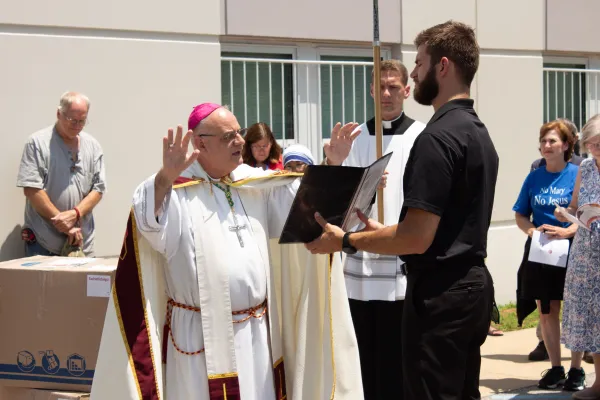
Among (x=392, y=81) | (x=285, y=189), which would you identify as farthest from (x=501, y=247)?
(x=285, y=189)

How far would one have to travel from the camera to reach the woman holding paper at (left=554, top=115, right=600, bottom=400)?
6.50 metres

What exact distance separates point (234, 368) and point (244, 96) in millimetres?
4585

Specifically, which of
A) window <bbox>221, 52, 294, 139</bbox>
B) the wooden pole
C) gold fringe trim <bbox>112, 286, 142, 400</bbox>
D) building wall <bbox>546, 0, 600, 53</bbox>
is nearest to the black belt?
the wooden pole

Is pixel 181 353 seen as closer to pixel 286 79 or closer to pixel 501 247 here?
pixel 286 79

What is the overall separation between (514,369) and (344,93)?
10.2 feet

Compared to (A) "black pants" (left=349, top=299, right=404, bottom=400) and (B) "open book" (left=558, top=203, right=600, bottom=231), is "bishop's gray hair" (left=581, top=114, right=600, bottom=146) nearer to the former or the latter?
(B) "open book" (left=558, top=203, right=600, bottom=231)

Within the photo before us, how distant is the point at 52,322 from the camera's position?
5.09 metres

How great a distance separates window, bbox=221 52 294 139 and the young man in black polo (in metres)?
4.34

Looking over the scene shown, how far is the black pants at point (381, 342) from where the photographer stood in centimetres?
558

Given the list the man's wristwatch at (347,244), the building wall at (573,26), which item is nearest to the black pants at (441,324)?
the man's wristwatch at (347,244)

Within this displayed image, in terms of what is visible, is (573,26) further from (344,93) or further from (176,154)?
(176,154)

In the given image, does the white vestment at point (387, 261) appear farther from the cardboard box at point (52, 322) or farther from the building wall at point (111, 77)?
the building wall at point (111, 77)

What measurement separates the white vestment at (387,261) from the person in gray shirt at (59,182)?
1982mm

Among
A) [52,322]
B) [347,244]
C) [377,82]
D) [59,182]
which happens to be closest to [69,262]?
[52,322]
